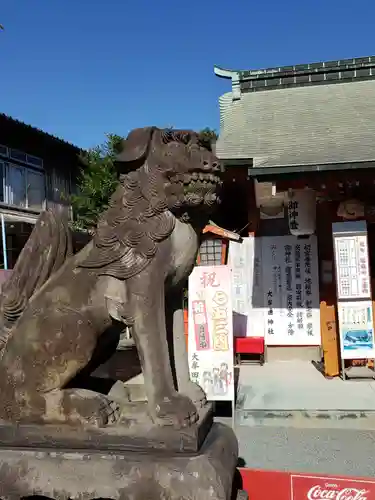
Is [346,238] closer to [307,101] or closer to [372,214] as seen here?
[372,214]

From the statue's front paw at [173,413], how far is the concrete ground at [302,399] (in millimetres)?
3458

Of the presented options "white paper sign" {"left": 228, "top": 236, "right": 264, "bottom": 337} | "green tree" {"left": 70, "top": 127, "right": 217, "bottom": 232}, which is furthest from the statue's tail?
"green tree" {"left": 70, "top": 127, "right": 217, "bottom": 232}

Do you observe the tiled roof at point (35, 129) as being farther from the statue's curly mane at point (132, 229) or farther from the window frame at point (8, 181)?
the statue's curly mane at point (132, 229)

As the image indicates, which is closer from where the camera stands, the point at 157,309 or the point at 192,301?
the point at 157,309

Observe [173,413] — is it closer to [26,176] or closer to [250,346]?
[250,346]

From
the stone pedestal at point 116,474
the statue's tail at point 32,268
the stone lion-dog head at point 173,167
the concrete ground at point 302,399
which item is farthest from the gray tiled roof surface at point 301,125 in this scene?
the stone pedestal at point 116,474

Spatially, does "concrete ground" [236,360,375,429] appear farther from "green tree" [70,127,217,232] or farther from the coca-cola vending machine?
"green tree" [70,127,217,232]

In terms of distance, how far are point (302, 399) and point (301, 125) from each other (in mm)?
4391

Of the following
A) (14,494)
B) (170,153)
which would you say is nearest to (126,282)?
(170,153)

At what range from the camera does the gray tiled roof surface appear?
5906 mm

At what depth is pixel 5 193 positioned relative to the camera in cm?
1330

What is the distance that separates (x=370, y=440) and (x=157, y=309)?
3.68 m

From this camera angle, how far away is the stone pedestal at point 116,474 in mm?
1733

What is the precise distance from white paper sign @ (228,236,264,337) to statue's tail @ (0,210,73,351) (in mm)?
5820
